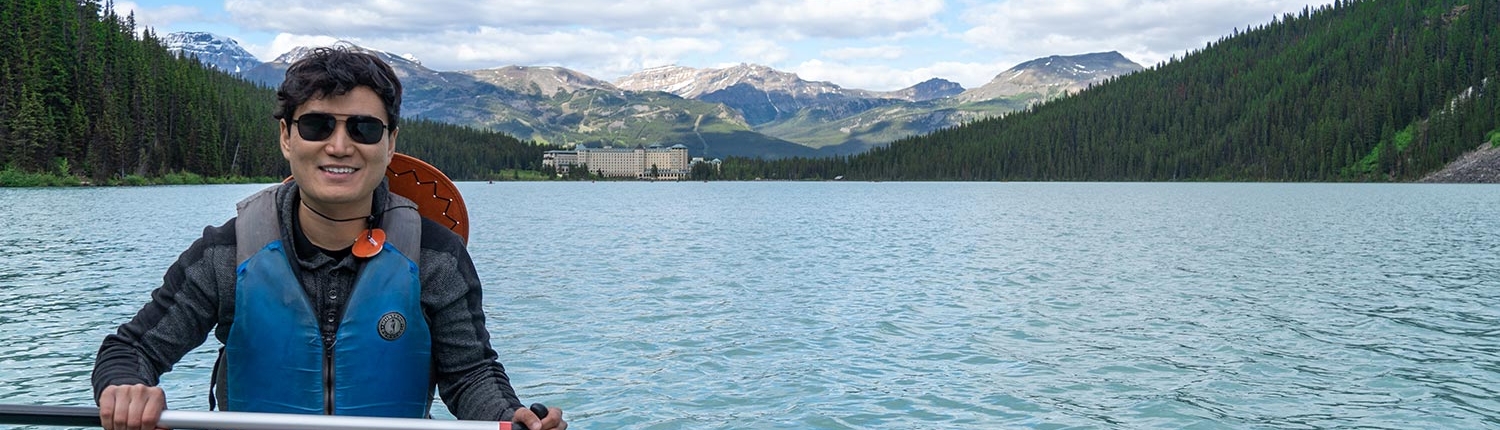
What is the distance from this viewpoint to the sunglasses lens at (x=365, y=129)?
5.09m

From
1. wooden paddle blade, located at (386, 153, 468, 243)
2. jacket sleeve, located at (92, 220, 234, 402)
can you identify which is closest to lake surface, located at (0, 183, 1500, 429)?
wooden paddle blade, located at (386, 153, 468, 243)

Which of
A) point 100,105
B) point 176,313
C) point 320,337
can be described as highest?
point 100,105

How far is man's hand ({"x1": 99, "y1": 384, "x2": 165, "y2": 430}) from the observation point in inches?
187

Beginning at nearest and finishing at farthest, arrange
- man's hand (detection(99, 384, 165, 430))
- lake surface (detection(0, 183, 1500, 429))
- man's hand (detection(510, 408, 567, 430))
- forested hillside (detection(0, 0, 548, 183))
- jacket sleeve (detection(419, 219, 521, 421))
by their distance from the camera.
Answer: man's hand (detection(99, 384, 165, 430)) < man's hand (detection(510, 408, 567, 430)) < jacket sleeve (detection(419, 219, 521, 421)) < lake surface (detection(0, 183, 1500, 429)) < forested hillside (detection(0, 0, 548, 183))

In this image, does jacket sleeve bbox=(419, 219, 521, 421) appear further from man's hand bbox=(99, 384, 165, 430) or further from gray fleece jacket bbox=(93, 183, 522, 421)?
man's hand bbox=(99, 384, 165, 430)

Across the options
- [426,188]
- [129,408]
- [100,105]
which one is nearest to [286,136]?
[426,188]

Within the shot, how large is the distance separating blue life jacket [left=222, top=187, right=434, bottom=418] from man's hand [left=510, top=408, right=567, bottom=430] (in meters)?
0.84

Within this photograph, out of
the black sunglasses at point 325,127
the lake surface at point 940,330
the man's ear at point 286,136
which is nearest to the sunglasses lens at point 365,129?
the black sunglasses at point 325,127

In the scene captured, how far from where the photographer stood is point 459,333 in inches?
222

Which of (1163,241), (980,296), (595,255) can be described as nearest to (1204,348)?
(980,296)

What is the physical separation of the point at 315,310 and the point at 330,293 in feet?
0.39

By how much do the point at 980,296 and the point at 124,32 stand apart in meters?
180

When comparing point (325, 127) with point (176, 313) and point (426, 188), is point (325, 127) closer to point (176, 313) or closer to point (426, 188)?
point (426, 188)

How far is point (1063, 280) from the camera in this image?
130ft
